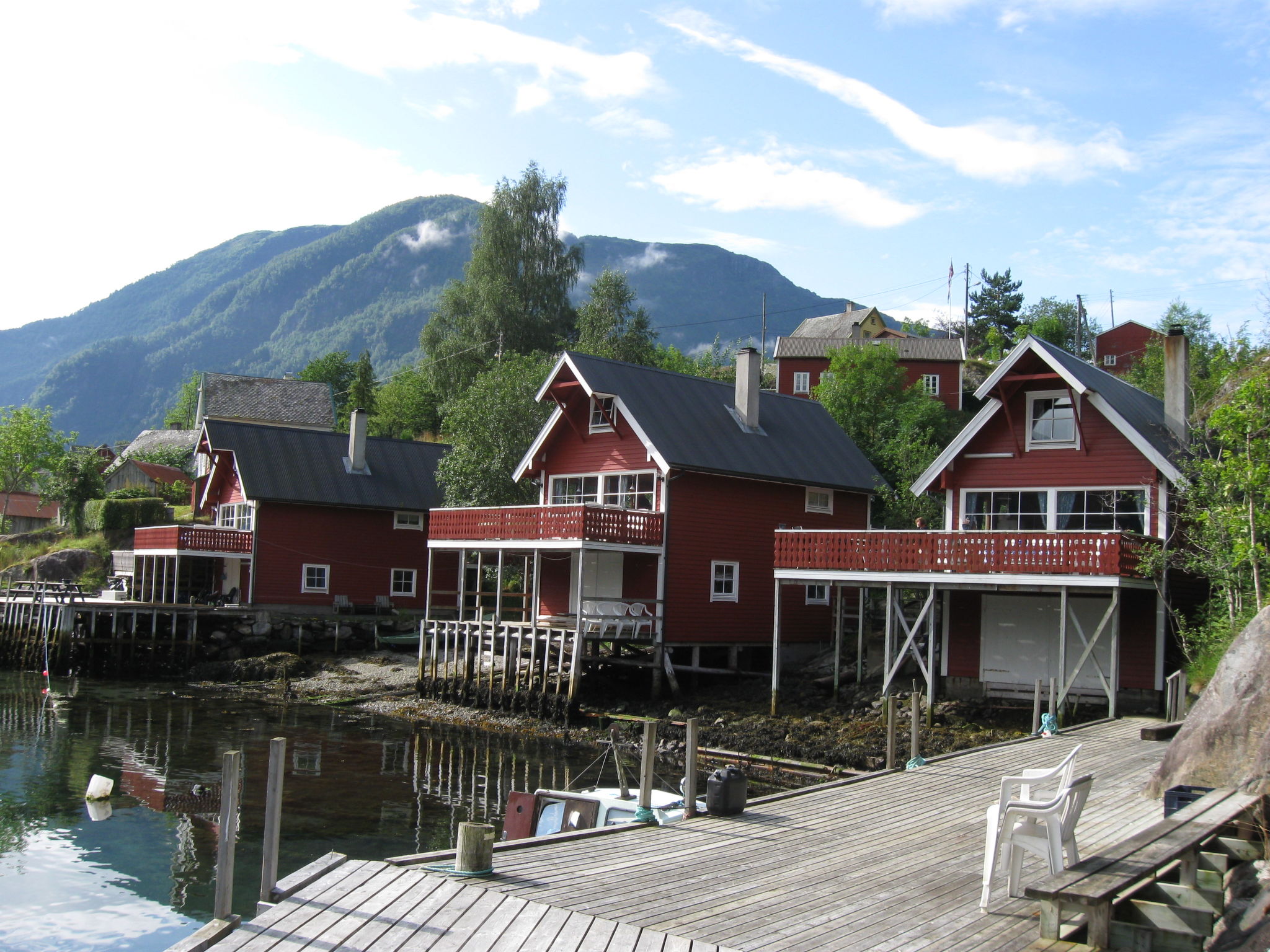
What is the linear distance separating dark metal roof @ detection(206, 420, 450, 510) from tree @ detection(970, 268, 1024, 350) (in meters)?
48.7

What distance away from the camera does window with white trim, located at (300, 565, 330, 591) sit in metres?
42.2

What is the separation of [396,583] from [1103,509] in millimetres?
28376

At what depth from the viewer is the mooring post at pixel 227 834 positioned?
8.39 m

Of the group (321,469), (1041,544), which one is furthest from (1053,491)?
(321,469)

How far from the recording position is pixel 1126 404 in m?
24.1

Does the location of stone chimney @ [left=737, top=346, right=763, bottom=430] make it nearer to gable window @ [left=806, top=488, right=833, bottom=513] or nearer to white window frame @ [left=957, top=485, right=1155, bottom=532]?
gable window @ [left=806, top=488, right=833, bottom=513]

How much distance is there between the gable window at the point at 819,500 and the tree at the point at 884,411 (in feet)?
19.4

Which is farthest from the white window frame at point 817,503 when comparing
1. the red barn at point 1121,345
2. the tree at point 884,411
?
the red barn at point 1121,345

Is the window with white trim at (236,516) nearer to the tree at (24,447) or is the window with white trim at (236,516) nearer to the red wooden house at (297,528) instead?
the red wooden house at (297,528)

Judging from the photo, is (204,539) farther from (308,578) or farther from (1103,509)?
(1103,509)

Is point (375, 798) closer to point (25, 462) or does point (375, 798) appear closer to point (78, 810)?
point (78, 810)

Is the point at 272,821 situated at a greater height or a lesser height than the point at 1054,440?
lesser

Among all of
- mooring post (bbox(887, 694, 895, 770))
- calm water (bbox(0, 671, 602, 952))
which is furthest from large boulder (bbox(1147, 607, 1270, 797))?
calm water (bbox(0, 671, 602, 952))

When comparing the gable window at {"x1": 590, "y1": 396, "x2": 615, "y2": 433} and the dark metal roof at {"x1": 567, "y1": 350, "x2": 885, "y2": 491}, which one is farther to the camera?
the gable window at {"x1": 590, "y1": 396, "x2": 615, "y2": 433}
